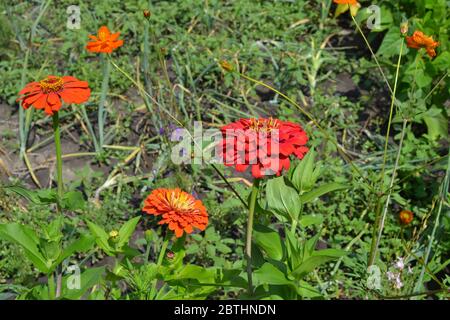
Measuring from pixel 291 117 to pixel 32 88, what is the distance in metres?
1.38

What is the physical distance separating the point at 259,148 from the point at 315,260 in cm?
Answer: 29

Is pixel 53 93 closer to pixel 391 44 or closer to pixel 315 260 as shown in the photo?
pixel 315 260

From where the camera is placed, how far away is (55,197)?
5.74 ft

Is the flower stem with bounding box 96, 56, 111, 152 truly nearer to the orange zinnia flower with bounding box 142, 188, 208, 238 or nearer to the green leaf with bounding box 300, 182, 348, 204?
the orange zinnia flower with bounding box 142, 188, 208, 238

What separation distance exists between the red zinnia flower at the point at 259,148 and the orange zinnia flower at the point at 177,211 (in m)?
0.32

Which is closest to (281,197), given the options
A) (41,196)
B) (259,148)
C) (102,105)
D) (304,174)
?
(304,174)

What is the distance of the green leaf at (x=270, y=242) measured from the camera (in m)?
1.71

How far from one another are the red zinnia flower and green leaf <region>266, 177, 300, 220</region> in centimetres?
15

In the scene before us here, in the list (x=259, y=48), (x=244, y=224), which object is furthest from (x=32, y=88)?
(x=259, y=48)

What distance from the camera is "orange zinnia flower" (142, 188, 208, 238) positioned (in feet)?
5.78

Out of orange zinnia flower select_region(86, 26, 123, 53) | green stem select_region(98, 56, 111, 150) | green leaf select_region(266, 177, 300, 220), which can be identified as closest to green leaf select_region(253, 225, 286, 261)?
green leaf select_region(266, 177, 300, 220)

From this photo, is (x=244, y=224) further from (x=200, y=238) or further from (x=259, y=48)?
(x=259, y=48)

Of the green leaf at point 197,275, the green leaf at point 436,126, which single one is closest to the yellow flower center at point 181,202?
the green leaf at point 197,275

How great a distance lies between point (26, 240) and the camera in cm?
171
